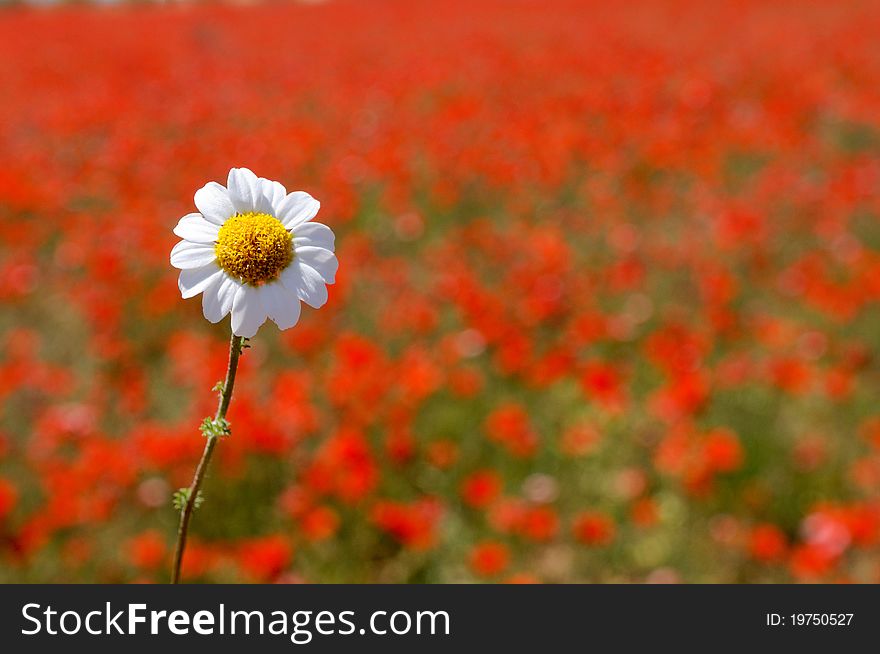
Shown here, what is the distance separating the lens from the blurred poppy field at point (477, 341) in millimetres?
2209

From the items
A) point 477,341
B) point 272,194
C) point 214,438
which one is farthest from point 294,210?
point 477,341

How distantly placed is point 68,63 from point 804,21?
24.6ft

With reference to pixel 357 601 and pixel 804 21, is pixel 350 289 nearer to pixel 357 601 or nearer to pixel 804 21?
pixel 357 601

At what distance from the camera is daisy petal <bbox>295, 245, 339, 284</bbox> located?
735 mm

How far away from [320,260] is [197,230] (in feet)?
0.39

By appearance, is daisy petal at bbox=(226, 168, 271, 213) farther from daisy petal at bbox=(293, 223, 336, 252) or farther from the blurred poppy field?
the blurred poppy field

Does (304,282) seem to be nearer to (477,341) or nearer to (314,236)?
(314,236)

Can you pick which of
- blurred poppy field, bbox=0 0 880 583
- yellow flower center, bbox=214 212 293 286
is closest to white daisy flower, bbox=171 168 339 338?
yellow flower center, bbox=214 212 293 286

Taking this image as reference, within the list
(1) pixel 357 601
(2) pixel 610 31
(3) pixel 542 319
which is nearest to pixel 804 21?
(2) pixel 610 31

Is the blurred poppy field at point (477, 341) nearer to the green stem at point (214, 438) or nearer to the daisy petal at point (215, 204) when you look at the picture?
the green stem at point (214, 438)

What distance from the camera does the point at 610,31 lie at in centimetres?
866

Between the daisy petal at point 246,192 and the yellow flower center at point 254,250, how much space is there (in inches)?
1.1

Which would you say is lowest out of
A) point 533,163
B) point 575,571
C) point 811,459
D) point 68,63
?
point 575,571

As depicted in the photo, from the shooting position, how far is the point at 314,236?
0.76 meters
